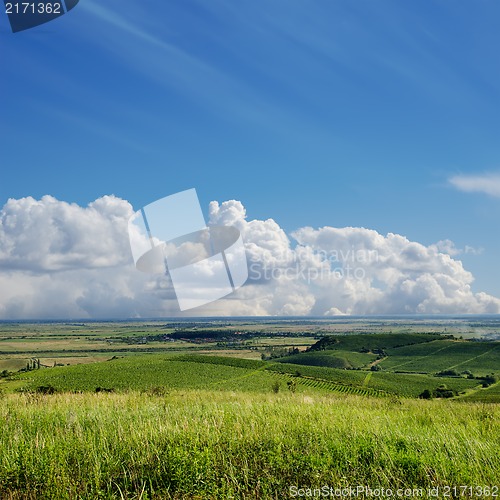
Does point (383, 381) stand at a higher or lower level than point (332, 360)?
higher

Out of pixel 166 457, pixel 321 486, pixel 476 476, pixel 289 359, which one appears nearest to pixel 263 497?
pixel 321 486

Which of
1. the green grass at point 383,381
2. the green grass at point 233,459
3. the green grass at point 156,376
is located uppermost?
the green grass at point 233,459

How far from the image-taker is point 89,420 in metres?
7.37

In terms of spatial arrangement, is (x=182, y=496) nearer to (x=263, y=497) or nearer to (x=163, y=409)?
(x=263, y=497)

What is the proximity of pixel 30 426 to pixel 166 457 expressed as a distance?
327cm

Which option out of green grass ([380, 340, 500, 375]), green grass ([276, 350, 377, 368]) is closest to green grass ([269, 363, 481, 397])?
green grass ([380, 340, 500, 375])

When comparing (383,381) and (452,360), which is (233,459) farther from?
(452,360)

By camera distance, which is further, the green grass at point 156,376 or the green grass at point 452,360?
A: the green grass at point 452,360

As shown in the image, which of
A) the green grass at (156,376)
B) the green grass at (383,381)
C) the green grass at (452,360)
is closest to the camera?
the green grass at (156,376)

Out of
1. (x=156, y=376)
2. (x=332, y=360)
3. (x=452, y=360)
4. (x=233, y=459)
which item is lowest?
(x=452, y=360)

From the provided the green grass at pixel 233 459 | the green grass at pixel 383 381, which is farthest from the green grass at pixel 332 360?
the green grass at pixel 233 459

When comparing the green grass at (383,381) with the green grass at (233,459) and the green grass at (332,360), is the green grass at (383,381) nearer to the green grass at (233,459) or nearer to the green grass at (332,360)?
the green grass at (332,360)

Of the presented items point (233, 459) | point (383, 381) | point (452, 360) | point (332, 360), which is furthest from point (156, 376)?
point (452, 360)

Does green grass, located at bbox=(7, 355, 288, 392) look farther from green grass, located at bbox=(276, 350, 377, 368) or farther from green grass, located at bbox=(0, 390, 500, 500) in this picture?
green grass, located at bbox=(0, 390, 500, 500)
